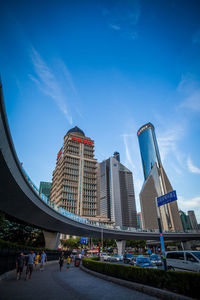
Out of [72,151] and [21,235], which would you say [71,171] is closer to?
[72,151]

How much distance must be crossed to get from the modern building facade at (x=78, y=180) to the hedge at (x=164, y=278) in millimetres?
102617

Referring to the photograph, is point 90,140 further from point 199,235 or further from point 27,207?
point 27,207

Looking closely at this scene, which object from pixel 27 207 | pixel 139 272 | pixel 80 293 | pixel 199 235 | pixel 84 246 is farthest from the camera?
pixel 84 246

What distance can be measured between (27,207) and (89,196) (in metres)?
97.1

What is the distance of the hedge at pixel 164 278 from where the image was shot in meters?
7.73

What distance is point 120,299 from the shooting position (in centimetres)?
817

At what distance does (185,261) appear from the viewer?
46.2 ft

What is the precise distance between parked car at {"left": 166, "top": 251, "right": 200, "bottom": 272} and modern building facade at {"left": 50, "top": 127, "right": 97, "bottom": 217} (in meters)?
99.9

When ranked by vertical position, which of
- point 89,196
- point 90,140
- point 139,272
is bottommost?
point 139,272

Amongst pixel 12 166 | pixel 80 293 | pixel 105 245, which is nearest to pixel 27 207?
pixel 12 166

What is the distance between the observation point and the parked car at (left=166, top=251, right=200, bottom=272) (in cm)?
1321

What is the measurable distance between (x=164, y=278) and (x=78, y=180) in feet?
376

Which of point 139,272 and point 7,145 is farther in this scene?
point 7,145

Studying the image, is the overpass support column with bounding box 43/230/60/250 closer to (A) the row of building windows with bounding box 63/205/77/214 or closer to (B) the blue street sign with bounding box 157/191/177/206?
(B) the blue street sign with bounding box 157/191/177/206
